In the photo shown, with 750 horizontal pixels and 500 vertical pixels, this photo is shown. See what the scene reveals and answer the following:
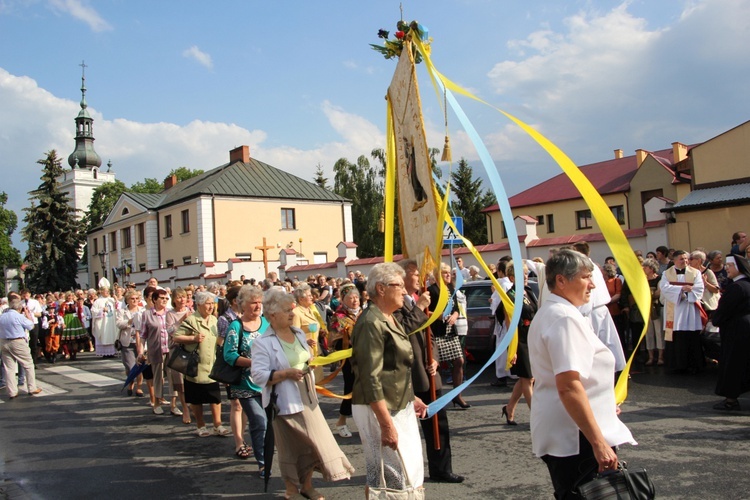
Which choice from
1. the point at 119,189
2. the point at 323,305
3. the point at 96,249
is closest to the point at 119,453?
the point at 323,305

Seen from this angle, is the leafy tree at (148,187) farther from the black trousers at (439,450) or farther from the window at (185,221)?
the black trousers at (439,450)

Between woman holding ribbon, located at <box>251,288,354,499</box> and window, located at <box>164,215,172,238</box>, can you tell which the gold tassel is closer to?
woman holding ribbon, located at <box>251,288,354,499</box>

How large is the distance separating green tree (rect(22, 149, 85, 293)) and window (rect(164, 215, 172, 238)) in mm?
14659

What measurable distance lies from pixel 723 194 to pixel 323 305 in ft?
42.5

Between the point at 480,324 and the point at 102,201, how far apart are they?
6518 centimetres

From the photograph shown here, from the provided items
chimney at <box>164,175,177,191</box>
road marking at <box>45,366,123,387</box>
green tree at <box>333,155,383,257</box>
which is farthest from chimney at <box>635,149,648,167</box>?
road marking at <box>45,366,123,387</box>

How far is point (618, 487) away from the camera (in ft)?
9.17

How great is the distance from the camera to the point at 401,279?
417cm

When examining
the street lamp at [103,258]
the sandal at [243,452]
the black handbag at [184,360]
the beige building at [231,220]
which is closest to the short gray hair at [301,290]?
the black handbag at [184,360]

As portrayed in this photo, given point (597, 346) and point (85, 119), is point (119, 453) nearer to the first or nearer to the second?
point (597, 346)

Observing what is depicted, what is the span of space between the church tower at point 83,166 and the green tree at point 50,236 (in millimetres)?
43968

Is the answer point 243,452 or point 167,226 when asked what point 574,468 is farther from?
point 167,226

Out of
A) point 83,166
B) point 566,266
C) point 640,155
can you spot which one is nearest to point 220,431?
point 566,266

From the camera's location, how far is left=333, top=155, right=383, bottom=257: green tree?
51.8m
